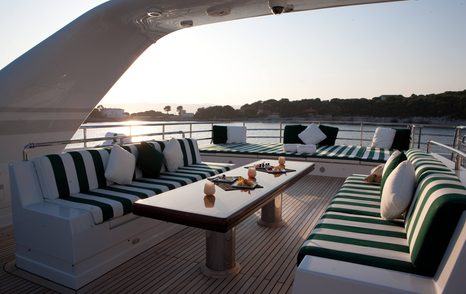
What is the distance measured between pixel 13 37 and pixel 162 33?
1.73m

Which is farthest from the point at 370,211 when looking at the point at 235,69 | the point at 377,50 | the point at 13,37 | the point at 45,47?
the point at 377,50

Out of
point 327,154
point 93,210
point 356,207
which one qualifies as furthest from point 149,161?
point 327,154

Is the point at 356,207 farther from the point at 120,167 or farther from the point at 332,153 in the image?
the point at 332,153

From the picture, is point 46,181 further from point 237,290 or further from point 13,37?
point 13,37

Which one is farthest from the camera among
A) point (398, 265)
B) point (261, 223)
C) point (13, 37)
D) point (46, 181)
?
point (13, 37)

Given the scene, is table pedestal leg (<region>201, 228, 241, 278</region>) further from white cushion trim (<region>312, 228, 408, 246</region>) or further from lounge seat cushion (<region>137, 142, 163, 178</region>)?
lounge seat cushion (<region>137, 142, 163, 178</region>)

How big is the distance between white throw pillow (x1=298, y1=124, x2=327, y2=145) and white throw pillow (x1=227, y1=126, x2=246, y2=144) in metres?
1.29

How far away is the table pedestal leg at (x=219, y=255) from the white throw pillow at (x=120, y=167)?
1.14 m

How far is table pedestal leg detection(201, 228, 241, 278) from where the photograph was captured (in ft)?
6.95

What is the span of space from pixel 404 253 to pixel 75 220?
1.94 m

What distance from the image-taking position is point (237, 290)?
1.95 m

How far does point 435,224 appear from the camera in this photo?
1300 millimetres

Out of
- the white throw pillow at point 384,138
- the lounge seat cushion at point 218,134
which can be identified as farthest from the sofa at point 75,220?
the white throw pillow at point 384,138

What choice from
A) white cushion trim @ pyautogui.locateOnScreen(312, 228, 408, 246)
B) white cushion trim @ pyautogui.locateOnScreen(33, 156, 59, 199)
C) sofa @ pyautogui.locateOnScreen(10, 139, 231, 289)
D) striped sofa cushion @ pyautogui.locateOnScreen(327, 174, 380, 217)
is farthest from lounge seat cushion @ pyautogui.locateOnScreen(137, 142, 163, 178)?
white cushion trim @ pyautogui.locateOnScreen(312, 228, 408, 246)
